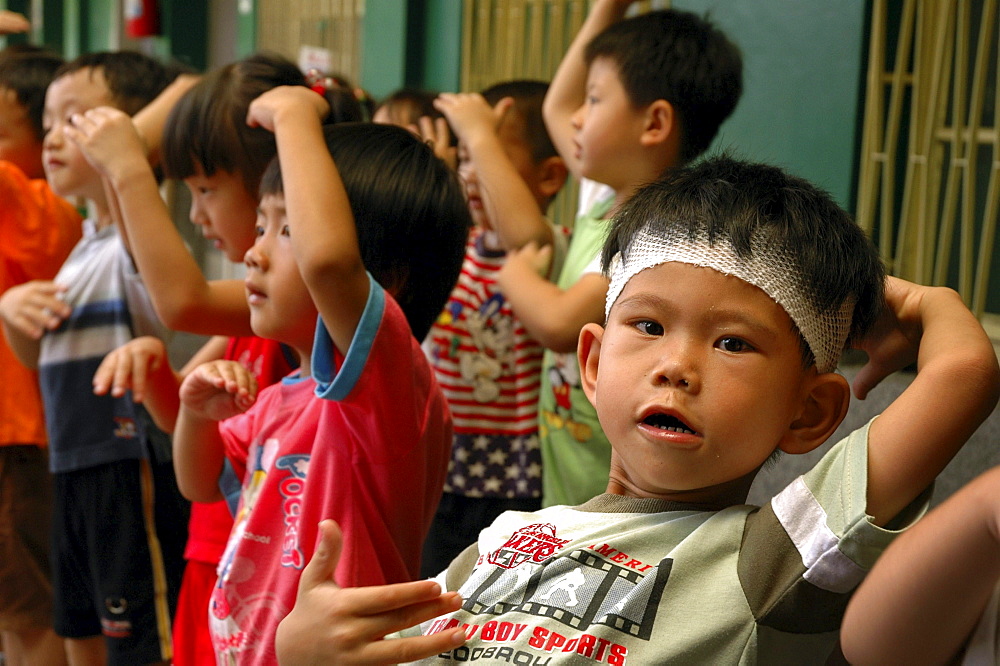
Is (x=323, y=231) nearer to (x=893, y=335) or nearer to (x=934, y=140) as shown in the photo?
(x=893, y=335)

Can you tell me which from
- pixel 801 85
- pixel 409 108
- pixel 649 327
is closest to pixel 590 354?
pixel 649 327

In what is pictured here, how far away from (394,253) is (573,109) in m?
0.94

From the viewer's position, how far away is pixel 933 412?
88cm

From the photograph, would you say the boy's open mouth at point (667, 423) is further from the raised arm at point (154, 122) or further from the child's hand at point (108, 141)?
the raised arm at point (154, 122)

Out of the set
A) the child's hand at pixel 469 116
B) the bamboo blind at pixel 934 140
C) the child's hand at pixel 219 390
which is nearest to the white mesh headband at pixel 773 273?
the child's hand at pixel 219 390

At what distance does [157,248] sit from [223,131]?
26 cm

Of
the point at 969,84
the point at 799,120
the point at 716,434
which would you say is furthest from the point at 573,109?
the point at 716,434

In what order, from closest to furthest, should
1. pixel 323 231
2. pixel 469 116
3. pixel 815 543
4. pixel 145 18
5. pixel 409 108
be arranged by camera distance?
pixel 815 543, pixel 323 231, pixel 469 116, pixel 409 108, pixel 145 18

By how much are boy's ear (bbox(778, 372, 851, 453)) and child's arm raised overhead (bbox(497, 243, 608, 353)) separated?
2.47 feet

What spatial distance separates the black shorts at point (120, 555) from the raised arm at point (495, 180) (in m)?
0.89

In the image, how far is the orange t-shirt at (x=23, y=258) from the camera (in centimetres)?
242

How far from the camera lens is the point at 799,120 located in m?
2.49

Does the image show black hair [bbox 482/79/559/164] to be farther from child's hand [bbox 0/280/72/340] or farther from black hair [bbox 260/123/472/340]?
child's hand [bbox 0/280/72/340]

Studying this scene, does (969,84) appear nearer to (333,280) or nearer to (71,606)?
(333,280)
